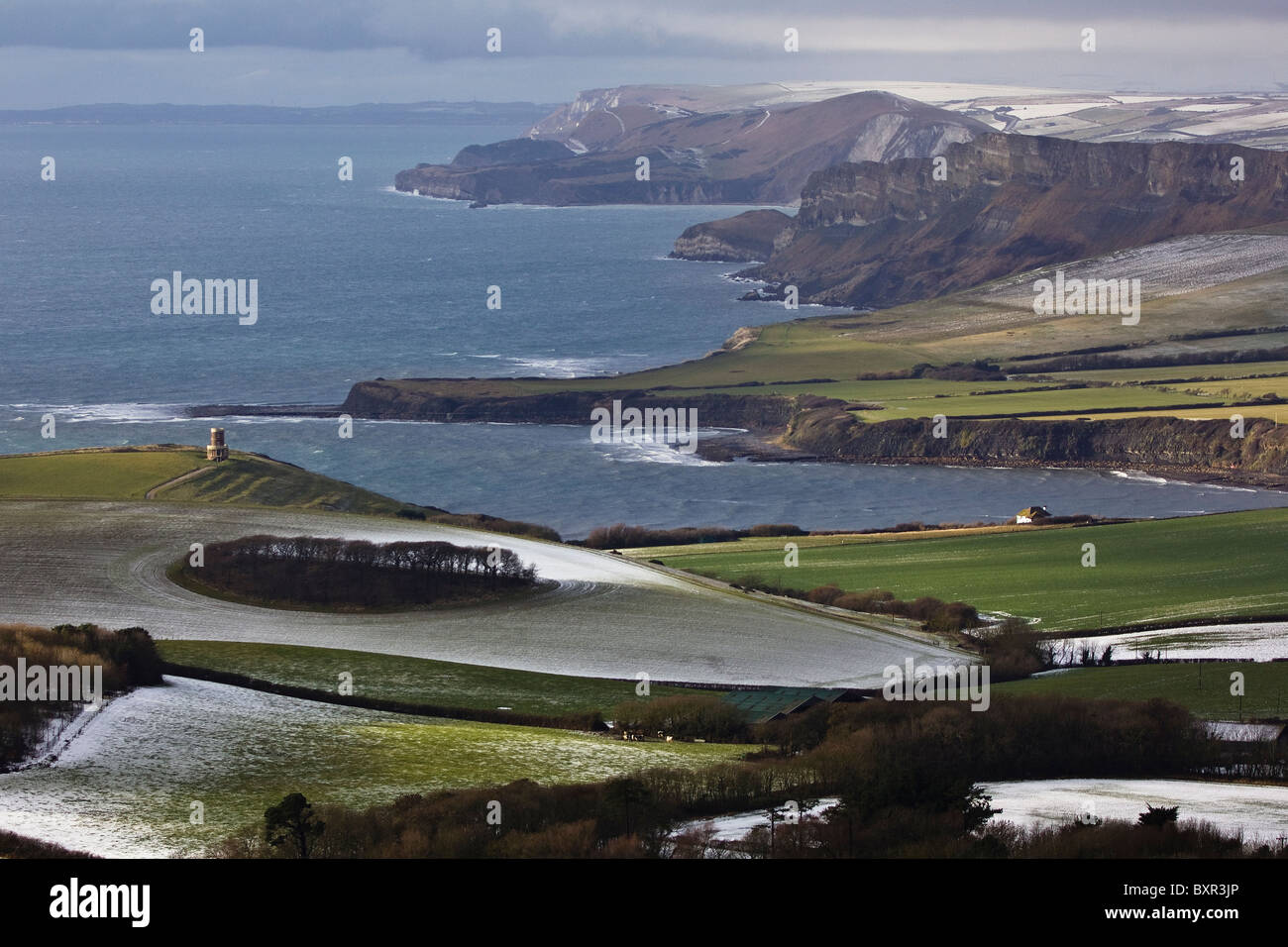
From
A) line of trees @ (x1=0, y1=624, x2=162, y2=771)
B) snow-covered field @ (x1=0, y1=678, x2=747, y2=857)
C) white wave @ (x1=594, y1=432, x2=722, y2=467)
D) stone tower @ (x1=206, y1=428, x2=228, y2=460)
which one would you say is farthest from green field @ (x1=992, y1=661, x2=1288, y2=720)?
white wave @ (x1=594, y1=432, x2=722, y2=467)

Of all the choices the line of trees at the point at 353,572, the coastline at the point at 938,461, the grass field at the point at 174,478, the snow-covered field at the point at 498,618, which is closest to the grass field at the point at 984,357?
the coastline at the point at 938,461

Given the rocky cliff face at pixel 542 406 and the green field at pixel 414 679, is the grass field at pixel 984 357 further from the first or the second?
the green field at pixel 414 679

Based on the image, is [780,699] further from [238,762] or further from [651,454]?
[651,454]

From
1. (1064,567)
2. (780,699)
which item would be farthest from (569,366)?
(780,699)

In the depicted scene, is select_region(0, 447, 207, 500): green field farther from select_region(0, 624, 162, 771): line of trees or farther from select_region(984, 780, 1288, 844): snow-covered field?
select_region(984, 780, 1288, 844): snow-covered field

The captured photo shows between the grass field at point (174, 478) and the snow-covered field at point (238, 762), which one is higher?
the grass field at point (174, 478)

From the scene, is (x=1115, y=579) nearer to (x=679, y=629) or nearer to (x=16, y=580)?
(x=679, y=629)
